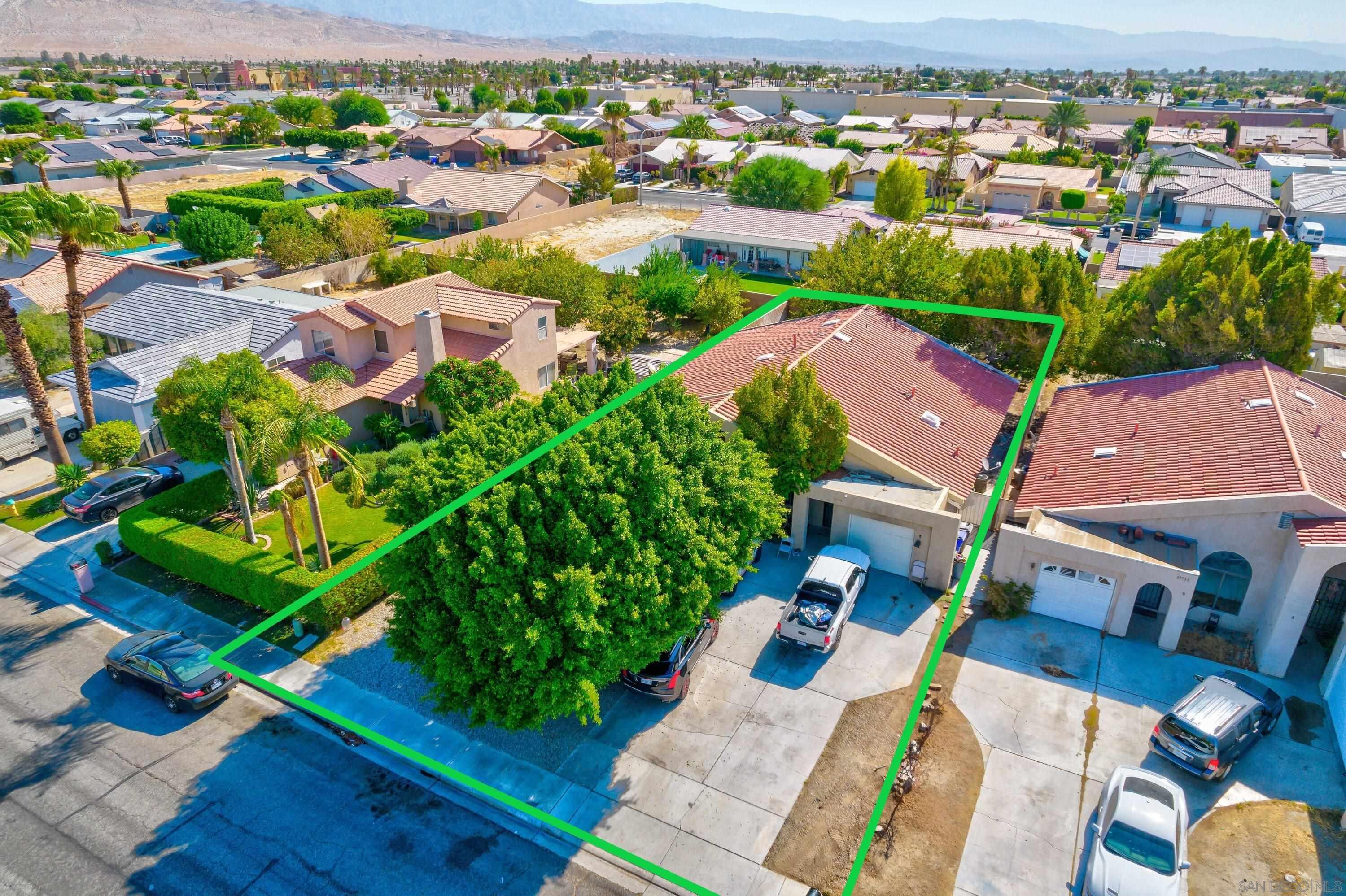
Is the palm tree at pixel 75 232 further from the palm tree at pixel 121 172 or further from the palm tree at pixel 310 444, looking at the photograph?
the palm tree at pixel 121 172

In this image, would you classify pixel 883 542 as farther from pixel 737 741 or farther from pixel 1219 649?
pixel 1219 649

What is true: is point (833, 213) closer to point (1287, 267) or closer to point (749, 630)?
point (1287, 267)

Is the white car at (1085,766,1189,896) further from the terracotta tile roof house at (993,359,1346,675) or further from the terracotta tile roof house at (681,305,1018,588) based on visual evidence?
the terracotta tile roof house at (681,305,1018,588)

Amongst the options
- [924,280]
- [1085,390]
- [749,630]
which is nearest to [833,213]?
[924,280]

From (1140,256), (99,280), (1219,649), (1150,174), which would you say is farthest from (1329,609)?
(1150,174)

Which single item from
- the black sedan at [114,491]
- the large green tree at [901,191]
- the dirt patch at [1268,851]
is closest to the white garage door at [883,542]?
the dirt patch at [1268,851]

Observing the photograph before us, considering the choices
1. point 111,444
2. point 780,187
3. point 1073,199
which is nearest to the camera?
point 111,444
